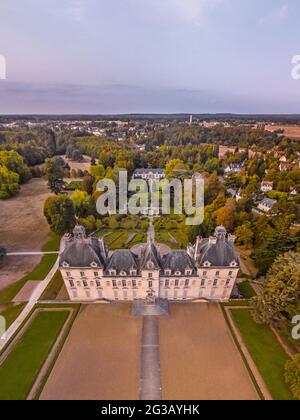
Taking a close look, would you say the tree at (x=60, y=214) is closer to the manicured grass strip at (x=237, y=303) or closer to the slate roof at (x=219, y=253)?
the slate roof at (x=219, y=253)

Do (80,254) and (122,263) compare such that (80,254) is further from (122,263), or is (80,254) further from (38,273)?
(38,273)

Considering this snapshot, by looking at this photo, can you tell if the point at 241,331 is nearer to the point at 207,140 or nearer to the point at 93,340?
the point at 93,340

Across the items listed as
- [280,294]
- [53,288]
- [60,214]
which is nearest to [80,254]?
[53,288]

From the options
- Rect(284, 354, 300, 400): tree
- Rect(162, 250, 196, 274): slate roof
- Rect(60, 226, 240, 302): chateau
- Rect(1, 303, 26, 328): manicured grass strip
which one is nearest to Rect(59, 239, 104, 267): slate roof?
Rect(60, 226, 240, 302): chateau

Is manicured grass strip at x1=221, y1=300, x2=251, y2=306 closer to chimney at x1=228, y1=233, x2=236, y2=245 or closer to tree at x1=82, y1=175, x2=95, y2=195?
chimney at x1=228, y1=233, x2=236, y2=245

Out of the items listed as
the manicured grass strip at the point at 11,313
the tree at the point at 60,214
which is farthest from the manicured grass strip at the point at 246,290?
the tree at the point at 60,214
